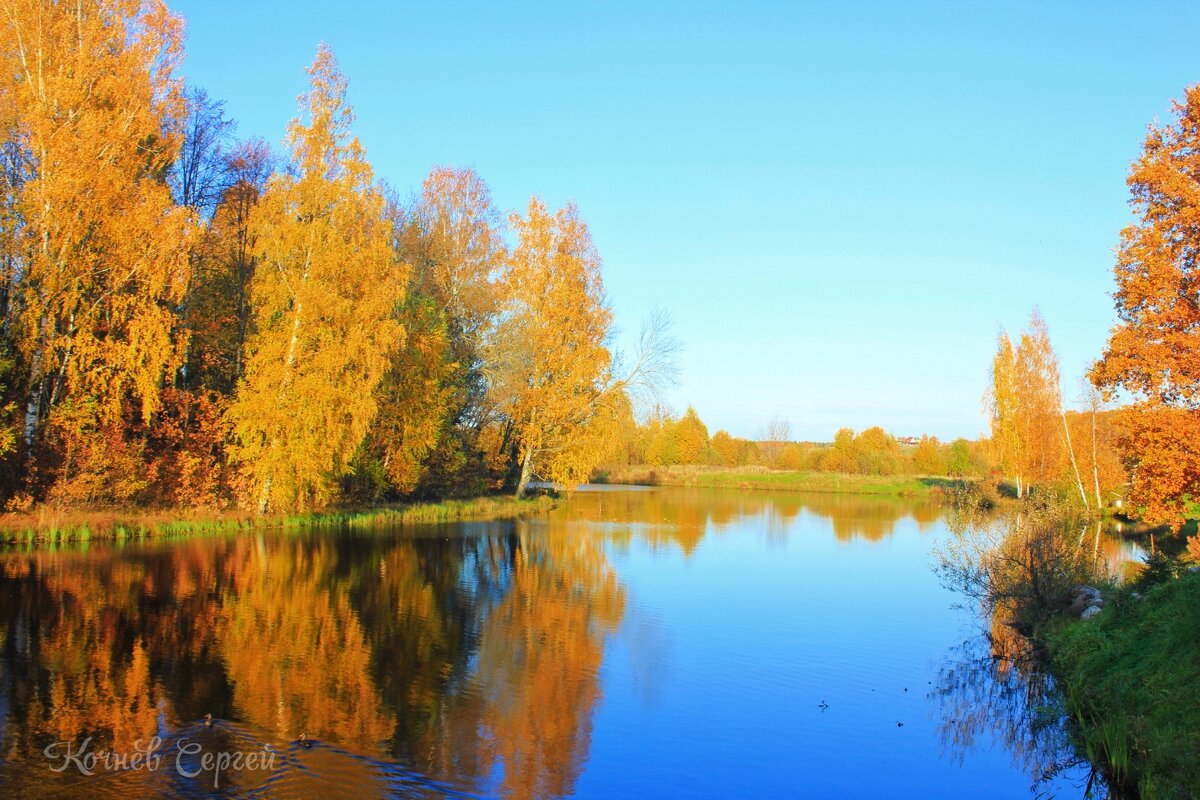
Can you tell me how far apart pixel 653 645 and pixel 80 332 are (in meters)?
17.7

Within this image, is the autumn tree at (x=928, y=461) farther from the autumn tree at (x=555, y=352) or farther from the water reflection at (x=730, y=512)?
the autumn tree at (x=555, y=352)

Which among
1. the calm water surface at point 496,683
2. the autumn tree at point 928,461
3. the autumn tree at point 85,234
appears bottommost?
the calm water surface at point 496,683

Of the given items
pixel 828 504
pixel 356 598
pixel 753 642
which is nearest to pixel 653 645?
pixel 753 642

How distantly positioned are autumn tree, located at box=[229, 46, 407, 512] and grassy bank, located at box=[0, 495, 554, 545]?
0.94 metres

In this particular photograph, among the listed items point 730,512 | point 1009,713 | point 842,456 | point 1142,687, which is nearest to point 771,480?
point 842,456

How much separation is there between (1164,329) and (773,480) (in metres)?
54.7

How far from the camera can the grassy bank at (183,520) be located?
2069cm

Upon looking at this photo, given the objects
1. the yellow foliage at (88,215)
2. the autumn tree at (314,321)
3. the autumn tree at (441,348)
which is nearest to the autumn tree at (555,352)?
the autumn tree at (441,348)

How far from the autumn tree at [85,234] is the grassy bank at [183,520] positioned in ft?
3.48

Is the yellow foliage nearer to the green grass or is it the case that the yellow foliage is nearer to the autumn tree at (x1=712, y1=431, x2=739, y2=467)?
the green grass

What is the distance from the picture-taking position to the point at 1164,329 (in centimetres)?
1712

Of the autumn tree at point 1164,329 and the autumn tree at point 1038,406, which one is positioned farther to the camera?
the autumn tree at point 1038,406

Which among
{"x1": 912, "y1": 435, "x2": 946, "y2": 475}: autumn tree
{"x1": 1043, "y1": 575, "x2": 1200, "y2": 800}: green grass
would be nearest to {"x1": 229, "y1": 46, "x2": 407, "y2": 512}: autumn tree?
{"x1": 1043, "y1": 575, "x2": 1200, "y2": 800}: green grass

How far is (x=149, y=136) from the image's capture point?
2553 centimetres
